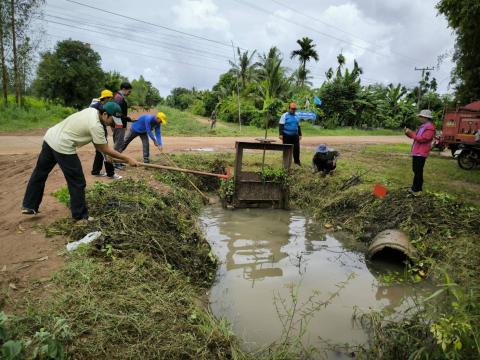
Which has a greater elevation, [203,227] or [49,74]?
[49,74]

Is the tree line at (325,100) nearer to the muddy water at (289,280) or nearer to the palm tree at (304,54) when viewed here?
the palm tree at (304,54)

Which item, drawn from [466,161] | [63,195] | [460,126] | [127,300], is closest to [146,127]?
[63,195]

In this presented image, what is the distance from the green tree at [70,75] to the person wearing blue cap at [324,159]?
1089 inches

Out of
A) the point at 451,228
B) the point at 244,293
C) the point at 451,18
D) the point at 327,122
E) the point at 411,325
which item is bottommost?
the point at 244,293

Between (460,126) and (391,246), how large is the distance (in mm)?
11636

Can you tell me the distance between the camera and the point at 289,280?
4613 millimetres

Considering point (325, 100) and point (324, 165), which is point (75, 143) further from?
point (325, 100)

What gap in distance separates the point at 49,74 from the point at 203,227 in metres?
29.2

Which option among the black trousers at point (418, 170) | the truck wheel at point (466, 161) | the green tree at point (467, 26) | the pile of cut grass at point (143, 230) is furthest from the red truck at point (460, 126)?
the pile of cut grass at point (143, 230)

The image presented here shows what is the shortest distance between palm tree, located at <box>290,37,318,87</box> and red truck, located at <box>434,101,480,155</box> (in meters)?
25.9

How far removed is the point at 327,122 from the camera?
29156 mm

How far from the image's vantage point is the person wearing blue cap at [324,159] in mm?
8539

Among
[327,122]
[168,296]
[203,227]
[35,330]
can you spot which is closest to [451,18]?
[203,227]

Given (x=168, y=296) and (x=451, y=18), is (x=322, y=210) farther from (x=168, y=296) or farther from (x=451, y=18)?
(x=451, y=18)
